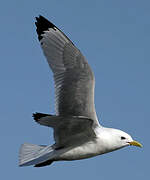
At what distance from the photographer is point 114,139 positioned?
586cm

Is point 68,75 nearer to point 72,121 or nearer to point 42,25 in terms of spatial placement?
point 72,121

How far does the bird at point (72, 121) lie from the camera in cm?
573

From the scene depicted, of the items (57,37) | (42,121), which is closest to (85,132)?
(42,121)

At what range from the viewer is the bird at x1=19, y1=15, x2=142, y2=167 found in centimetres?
573

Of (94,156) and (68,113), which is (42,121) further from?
(94,156)

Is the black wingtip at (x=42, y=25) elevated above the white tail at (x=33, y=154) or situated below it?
above

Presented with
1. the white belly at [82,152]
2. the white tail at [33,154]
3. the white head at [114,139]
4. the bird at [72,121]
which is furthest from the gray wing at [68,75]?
the white tail at [33,154]

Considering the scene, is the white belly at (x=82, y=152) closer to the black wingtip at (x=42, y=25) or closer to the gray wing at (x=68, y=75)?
the gray wing at (x=68, y=75)

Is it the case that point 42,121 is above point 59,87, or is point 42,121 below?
below

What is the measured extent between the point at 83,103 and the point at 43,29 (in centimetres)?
150

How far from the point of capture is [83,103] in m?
5.78

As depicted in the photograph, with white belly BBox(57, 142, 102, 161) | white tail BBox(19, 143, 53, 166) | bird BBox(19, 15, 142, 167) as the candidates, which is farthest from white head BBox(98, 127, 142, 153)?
white tail BBox(19, 143, 53, 166)

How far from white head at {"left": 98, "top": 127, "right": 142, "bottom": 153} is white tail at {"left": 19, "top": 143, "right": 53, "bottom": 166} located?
2.65 ft

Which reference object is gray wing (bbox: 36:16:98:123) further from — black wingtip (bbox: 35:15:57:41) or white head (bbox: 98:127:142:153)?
white head (bbox: 98:127:142:153)
